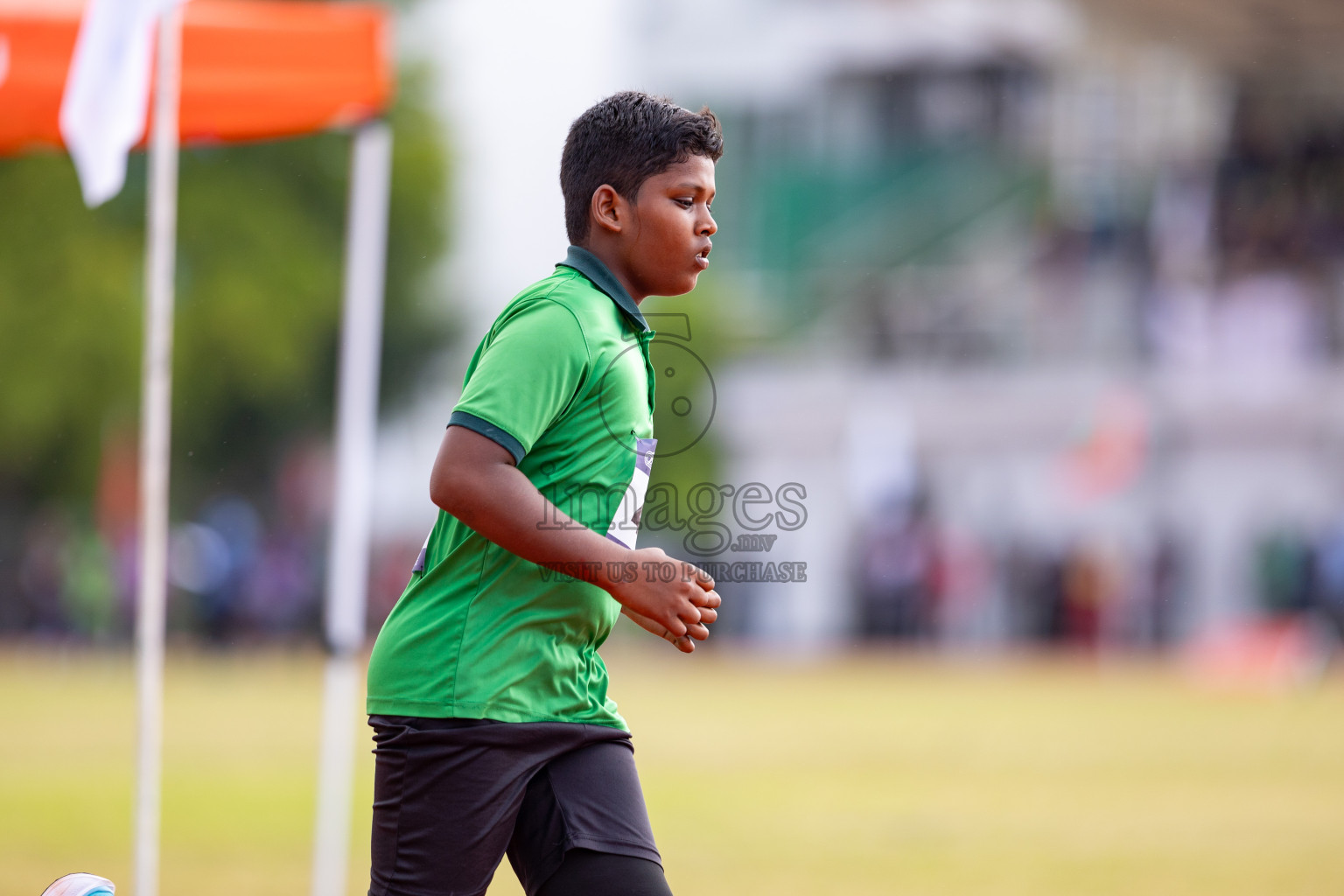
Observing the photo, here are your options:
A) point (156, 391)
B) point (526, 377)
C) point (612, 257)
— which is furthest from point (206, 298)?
point (526, 377)

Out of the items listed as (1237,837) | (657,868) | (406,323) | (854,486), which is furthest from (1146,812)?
(406,323)

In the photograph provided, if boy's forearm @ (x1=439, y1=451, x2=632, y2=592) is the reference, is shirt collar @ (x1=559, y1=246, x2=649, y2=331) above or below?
above

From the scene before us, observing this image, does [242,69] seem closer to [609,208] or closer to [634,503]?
[609,208]

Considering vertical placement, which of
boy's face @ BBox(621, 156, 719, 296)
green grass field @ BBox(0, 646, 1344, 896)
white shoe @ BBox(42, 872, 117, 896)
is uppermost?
boy's face @ BBox(621, 156, 719, 296)

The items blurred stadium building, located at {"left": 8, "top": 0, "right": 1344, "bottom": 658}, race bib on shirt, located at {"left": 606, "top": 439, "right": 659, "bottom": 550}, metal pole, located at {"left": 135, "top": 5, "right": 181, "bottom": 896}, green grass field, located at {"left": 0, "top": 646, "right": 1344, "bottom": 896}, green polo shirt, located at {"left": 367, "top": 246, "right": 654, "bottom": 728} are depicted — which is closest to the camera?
green polo shirt, located at {"left": 367, "top": 246, "right": 654, "bottom": 728}

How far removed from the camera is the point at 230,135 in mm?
6375

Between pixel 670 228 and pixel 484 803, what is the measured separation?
1.08 metres

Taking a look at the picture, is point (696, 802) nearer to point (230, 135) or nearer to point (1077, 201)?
point (230, 135)

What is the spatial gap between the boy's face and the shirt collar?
0.05 metres

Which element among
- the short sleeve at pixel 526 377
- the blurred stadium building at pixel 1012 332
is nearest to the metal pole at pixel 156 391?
the short sleeve at pixel 526 377

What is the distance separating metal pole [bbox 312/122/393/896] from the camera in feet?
20.1

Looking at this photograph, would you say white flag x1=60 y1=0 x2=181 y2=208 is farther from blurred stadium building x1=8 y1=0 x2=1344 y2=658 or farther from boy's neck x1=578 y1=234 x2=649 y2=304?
blurred stadium building x1=8 y1=0 x2=1344 y2=658

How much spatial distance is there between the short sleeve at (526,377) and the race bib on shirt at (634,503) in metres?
0.20

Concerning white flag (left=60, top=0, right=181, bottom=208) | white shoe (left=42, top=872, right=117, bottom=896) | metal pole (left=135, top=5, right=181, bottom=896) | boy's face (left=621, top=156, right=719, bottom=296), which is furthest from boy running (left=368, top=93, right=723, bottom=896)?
white flag (left=60, top=0, right=181, bottom=208)
